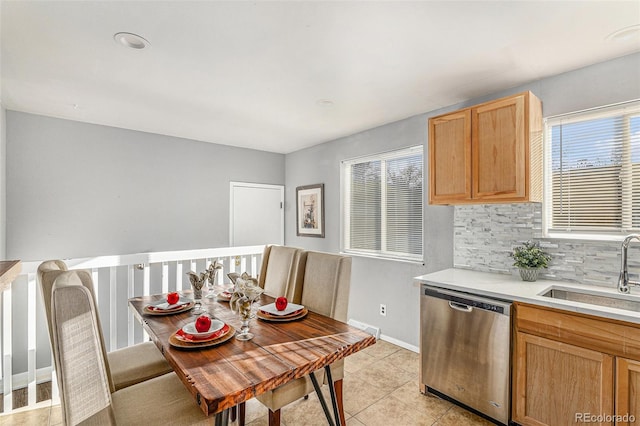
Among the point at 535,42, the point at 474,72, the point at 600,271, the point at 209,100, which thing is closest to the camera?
the point at 535,42

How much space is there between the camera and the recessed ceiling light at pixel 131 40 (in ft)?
5.95

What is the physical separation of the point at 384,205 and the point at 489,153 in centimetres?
152

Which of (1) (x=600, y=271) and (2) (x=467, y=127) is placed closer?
(1) (x=600, y=271)

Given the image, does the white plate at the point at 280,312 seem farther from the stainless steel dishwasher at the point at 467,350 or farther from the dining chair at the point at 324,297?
the stainless steel dishwasher at the point at 467,350

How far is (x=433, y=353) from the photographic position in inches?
95.3

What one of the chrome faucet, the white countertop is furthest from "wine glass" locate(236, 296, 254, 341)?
the chrome faucet

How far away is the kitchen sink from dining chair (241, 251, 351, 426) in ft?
4.49

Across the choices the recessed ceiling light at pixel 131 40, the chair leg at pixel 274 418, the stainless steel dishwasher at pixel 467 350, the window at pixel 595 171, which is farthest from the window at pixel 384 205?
the recessed ceiling light at pixel 131 40

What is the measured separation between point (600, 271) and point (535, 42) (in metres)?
1.63

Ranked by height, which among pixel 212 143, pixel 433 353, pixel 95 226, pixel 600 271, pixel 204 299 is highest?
pixel 212 143

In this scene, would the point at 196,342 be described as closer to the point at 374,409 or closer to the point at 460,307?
the point at 374,409

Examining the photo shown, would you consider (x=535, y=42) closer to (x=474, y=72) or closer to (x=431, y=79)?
(x=474, y=72)

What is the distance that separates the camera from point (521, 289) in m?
2.14

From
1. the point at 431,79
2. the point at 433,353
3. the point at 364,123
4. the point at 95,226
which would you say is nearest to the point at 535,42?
the point at 431,79
